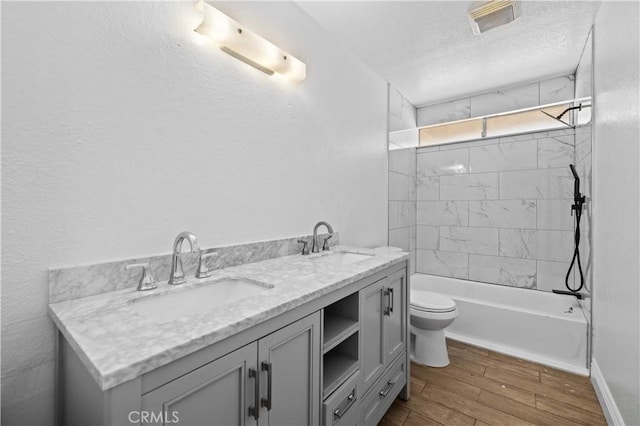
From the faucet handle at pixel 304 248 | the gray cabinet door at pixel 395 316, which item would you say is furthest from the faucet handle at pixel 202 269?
the gray cabinet door at pixel 395 316

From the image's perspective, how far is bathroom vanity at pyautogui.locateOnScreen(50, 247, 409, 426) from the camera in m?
0.64

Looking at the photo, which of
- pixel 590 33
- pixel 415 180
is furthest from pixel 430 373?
pixel 590 33

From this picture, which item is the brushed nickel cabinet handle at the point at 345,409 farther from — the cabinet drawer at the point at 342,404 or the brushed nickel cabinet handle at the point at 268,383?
the brushed nickel cabinet handle at the point at 268,383

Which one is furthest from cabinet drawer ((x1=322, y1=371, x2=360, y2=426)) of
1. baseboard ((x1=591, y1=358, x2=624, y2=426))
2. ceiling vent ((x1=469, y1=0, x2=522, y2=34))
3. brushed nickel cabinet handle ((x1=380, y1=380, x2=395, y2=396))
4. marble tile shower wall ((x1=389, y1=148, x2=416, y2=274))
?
ceiling vent ((x1=469, y1=0, x2=522, y2=34))

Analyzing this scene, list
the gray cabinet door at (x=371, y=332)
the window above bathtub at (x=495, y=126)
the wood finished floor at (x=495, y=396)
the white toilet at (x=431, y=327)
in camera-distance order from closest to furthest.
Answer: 1. the gray cabinet door at (x=371, y=332)
2. the wood finished floor at (x=495, y=396)
3. the white toilet at (x=431, y=327)
4. the window above bathtub at (x=495, y=126)

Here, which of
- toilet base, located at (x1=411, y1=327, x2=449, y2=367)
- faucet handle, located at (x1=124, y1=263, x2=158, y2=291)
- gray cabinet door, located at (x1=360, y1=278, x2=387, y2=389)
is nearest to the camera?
faucet handle, located at (x1=124, y1=263, x2=158, y2=291)

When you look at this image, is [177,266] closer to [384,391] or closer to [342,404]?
[342,404]

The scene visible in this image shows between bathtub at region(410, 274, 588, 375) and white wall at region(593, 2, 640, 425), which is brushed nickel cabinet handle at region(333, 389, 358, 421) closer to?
white wall at region(593, 2, 640, 425)

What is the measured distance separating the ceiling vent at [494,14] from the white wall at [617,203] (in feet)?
1.60

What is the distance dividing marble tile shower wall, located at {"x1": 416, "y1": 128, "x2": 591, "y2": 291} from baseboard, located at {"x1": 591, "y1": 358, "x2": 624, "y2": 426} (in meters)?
1.03

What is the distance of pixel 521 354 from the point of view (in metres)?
2.42

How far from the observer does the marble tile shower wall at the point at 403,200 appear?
3.10m

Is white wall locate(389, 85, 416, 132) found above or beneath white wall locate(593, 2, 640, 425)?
above

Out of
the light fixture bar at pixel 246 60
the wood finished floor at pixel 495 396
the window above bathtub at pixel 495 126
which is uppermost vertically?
the window above bathtub at pixel 495 126
